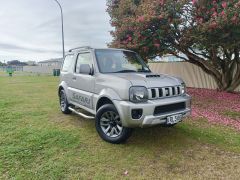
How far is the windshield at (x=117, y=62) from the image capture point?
5.12 metres

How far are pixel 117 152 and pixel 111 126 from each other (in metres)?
0.60

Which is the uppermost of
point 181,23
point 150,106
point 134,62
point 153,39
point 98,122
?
point 181,23

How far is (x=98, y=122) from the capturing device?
4.79 metres

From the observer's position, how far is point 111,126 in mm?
4676

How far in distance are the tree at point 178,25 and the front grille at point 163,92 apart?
4.24m

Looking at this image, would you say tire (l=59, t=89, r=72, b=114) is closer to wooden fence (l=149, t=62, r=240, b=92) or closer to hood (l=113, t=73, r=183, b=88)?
hood (l=113, t=73, r=183, b=88)

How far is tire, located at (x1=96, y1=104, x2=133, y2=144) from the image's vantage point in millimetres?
4398

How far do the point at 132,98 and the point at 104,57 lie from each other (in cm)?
163

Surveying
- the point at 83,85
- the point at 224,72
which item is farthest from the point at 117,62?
the point at 224,72

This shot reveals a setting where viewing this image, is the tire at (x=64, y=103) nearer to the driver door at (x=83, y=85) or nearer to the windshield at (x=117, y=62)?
the driver door at (x=83, y=85)

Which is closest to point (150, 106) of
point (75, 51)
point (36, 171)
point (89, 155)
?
point (89, 155)

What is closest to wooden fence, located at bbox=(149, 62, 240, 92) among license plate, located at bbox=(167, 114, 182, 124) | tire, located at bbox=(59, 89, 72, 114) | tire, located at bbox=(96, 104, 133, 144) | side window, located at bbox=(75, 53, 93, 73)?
tire, located at bbox=(59, 89, 72, 114)

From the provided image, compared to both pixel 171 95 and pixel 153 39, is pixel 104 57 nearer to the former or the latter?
pixel 171 95

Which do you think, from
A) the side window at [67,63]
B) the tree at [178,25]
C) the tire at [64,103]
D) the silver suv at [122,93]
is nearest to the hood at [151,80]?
the silver suv at [122,93]
